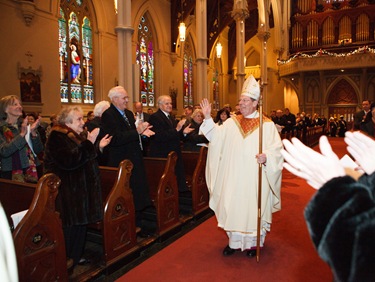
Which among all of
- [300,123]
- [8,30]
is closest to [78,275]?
[8,30]

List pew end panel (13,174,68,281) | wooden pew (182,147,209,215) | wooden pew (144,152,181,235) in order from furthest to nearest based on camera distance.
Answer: wooden pew (182,147,209,215) < wooden pew (144,152,181,235) < pew end panel (13,174,68,281)

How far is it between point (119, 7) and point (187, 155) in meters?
4.31

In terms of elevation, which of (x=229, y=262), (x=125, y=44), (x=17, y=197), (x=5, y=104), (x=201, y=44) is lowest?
(x=229, y=262)

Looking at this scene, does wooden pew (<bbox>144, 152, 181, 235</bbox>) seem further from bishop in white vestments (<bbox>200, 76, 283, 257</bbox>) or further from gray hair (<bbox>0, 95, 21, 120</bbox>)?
gray hair (<bbox>0, 95, 21, 120</bbox>)

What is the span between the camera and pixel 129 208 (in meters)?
3.54

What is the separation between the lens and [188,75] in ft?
63.7

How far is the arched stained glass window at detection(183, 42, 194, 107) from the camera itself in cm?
1903

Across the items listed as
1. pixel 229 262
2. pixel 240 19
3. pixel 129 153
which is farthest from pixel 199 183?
pixel 240 19

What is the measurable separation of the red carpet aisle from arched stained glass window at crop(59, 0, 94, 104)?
369 inches

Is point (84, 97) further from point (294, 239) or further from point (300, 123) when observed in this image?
point (294, 239)

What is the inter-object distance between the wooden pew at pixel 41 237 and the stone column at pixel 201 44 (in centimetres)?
897

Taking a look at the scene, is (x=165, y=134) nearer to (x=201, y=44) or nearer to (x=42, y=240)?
(x=42, y=240)

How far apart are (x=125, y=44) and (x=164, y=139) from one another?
425 cm

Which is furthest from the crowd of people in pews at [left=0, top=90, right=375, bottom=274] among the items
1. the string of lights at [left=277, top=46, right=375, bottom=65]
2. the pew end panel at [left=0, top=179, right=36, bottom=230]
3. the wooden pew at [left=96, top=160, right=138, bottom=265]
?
the string of lights at [left=277, top=46, right=375, bottom=65]
